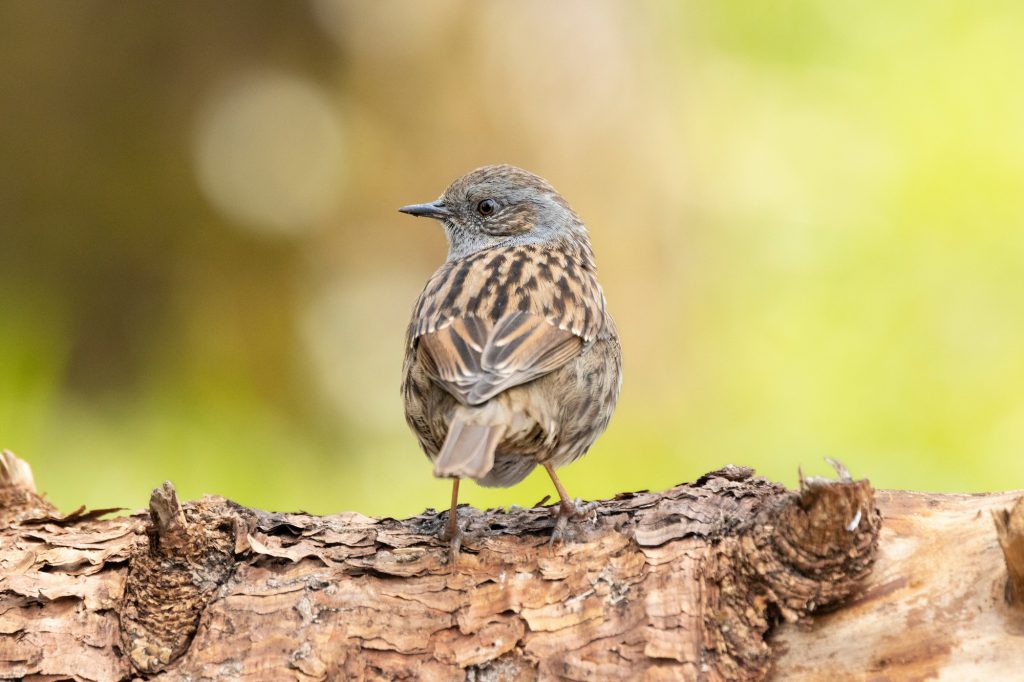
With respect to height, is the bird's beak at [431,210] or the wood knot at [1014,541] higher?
the bird's beak at [431,210]

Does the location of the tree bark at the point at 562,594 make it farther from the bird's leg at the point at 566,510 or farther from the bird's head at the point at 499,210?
the bird's head at the point at 499,210

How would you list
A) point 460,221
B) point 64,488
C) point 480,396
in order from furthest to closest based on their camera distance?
point 64,488 → point 460,221 → point 480,396

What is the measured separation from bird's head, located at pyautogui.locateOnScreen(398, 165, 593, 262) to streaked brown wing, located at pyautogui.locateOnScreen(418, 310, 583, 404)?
1446mm

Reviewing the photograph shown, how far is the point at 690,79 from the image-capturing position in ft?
28.1

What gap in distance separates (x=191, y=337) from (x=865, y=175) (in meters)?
5.15

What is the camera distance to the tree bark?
11.0 ft

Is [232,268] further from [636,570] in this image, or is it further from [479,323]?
[636,570]

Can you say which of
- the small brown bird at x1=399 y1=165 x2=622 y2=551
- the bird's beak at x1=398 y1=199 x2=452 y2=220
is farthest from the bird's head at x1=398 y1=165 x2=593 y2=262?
the small brown bird at x1=399 y1=165 x2=622 y2=551

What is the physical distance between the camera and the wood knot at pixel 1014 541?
3.14 m

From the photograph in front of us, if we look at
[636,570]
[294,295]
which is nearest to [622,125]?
[294,295]

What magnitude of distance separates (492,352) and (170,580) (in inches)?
56.2

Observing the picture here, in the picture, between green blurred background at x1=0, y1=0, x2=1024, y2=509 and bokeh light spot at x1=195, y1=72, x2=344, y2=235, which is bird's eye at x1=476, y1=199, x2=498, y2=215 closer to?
green blurred background at x1=0, y1=0, x2=1024, y2=509

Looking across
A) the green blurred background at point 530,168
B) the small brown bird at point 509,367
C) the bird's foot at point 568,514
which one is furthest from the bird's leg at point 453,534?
the green blurred background at point 530,168

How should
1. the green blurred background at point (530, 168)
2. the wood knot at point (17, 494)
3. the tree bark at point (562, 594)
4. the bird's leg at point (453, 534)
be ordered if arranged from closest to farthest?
the tree bark at point (562, 594) < the bird's leg at point (453, 534) < the wood knot at point (17, 494) < the green blurred background at point (530, 168)
